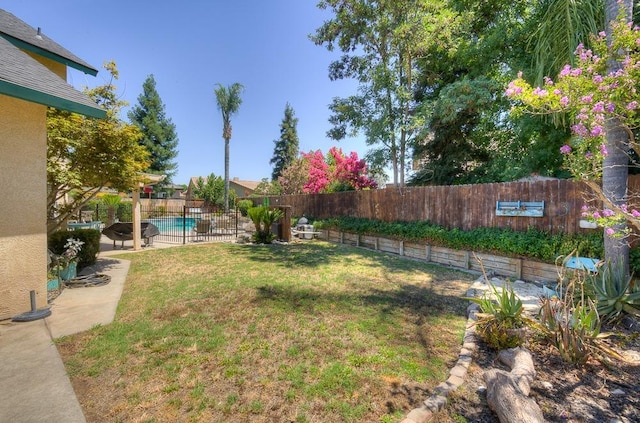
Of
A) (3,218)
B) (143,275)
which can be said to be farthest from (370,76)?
(3,218)

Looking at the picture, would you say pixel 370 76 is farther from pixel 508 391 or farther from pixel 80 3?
pixel 508 391

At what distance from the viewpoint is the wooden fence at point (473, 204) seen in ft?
20.5

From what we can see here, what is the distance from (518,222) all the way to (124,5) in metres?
13.1

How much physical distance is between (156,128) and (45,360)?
3562 centimetres

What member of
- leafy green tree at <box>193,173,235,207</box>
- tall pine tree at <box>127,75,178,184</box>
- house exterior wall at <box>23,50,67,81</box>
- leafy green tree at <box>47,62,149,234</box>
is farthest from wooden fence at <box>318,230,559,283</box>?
tall pine tree at <box>127,75,178,184</box>

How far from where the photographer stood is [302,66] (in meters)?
14.9

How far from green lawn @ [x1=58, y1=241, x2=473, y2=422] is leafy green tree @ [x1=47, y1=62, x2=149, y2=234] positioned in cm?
246

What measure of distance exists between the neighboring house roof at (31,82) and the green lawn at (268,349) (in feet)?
10.1

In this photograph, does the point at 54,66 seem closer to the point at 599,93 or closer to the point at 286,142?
the point at 599,93

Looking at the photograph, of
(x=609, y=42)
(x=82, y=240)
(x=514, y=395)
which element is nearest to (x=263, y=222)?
(x=82, y=240)

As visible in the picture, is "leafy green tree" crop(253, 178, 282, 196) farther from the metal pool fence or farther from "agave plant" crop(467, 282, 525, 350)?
"agave plant" crop(467, 282, 525, 350)

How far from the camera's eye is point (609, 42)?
174 inches

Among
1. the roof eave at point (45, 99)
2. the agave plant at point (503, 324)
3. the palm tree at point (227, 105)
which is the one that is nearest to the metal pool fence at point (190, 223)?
the palm tree at point (227, 105)

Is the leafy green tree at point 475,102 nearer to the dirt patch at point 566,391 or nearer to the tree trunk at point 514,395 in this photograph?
the dirt patch at point 566,391
